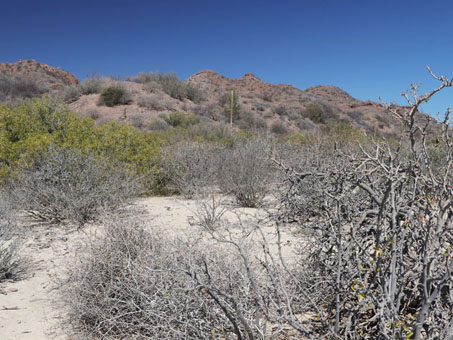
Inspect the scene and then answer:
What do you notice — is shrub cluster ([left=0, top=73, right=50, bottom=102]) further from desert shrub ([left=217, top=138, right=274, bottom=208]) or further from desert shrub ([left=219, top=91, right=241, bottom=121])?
desert shrub ([left=217, top=138, right=274, bottom=208])

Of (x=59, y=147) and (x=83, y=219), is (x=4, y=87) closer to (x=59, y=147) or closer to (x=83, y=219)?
(x=59, y=147)

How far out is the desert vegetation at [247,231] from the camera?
1.95 metres

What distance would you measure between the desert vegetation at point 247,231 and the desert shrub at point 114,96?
14.1 metres

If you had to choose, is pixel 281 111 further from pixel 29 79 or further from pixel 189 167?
pixel 189 167

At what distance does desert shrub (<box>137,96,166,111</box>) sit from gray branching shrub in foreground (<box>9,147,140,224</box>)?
58.7ft

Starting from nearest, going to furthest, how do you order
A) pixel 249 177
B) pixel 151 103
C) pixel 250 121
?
1. pixel 249 177
2. pixel 151 103
3. pixel 250 121

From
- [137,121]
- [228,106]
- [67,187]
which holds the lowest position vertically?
[67,187]

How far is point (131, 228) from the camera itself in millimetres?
3434

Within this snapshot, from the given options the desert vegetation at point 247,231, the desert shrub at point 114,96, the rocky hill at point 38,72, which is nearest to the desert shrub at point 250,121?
the desert shrub at point 114,96

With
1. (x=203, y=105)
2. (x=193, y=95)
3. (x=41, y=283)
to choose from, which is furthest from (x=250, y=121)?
(x=41, y=283)

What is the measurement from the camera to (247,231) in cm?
493

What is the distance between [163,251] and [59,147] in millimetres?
5358

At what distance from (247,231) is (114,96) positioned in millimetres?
22058

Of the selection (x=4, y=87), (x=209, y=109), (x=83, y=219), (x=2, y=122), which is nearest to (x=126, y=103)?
(x=209, y=109)
